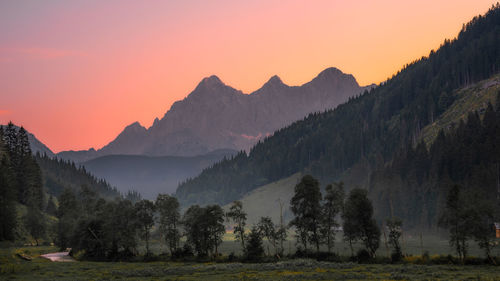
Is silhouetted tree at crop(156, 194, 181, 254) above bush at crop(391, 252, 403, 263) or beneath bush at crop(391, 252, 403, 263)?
above

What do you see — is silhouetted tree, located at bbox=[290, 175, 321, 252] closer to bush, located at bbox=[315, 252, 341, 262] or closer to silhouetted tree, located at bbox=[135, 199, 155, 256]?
bush, located at bbox=[315, 252, 341, 262]

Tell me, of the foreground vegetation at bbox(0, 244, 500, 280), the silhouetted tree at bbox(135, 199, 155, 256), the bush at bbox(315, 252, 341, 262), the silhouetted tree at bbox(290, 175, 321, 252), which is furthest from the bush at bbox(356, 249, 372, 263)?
the silhouetted tree at bbox(135, 199, 155, 256)

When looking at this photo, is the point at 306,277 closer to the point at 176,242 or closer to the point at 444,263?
the point at 444,263

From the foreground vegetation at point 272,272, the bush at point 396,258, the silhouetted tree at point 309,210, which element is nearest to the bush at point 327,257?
the foreground vegetation at point 272,272

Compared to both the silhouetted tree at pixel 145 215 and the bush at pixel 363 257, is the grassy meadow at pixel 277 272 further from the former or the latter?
the silhouetted tree at pixel 145 215

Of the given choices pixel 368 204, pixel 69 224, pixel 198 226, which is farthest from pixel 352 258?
pixel 69 224

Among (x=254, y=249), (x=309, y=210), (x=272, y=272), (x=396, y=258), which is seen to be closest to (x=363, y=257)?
(x=396, y=258)

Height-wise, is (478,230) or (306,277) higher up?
(478,230)

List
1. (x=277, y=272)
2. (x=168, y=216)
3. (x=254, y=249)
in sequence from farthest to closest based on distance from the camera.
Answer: (x=168, y=216)
(x=254, y=249)
(x=277, y=272)

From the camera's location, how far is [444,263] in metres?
96.2

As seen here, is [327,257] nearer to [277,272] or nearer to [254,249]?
[254,249]

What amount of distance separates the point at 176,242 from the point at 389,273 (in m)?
64.9

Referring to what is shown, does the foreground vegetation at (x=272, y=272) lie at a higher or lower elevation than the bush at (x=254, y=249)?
lower

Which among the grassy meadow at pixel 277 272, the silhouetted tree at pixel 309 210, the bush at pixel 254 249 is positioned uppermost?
the silhouetted tree at pixel 309 210
